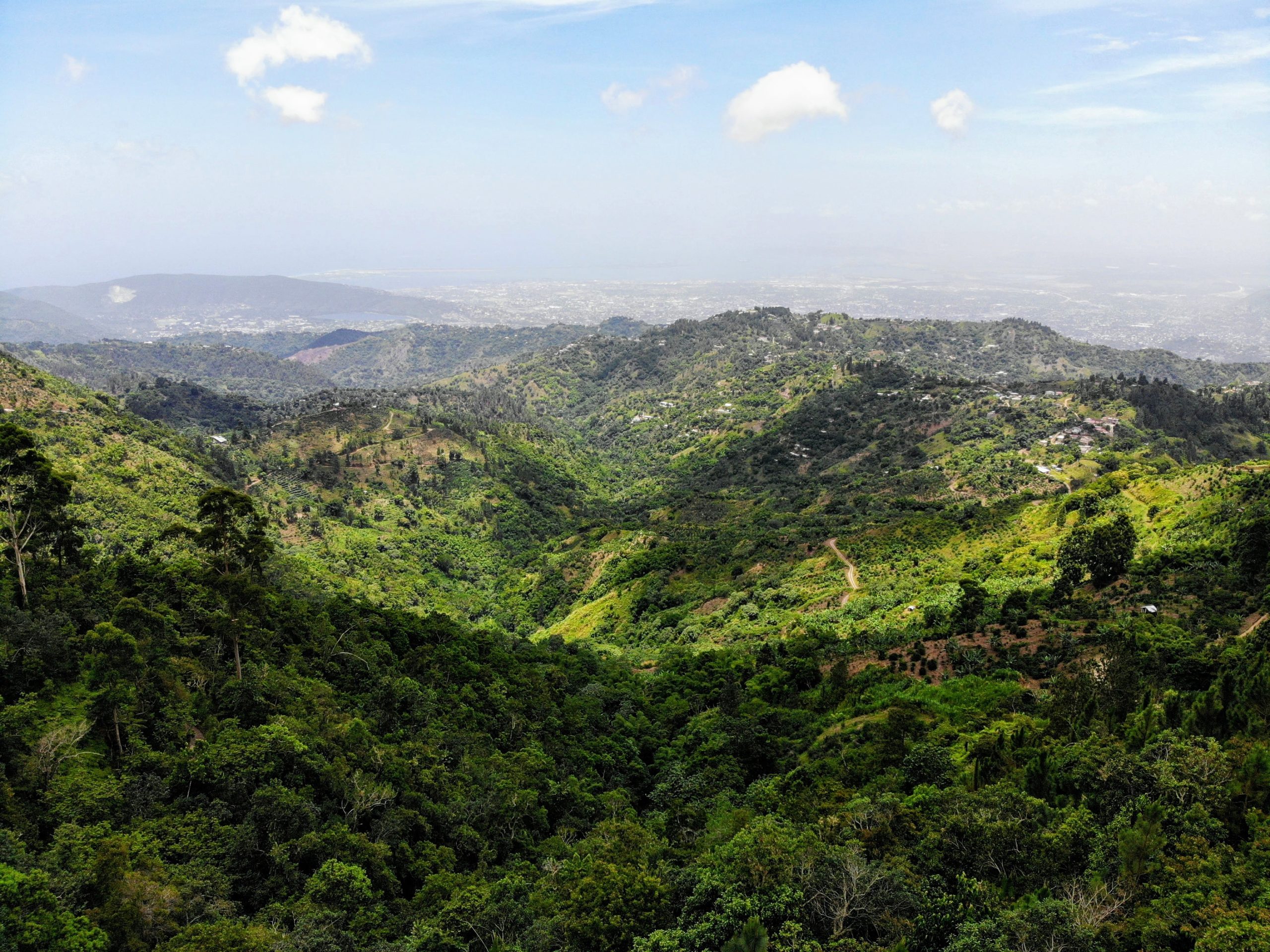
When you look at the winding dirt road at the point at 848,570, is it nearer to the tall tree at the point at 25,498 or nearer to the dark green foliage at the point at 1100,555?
the dark green foliage at the point at 1100,555

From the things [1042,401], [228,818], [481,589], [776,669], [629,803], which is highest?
[1042,401]

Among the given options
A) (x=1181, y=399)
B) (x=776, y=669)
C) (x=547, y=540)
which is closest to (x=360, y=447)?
(x=547, y=540)

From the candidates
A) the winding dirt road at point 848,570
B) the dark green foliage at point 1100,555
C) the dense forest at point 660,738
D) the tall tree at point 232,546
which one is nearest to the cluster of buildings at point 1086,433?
the dense forest at point 660,738

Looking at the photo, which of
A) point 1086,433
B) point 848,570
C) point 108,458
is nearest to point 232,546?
point 848,570

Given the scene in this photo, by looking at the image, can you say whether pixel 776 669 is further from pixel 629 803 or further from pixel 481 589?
pixel 481 589

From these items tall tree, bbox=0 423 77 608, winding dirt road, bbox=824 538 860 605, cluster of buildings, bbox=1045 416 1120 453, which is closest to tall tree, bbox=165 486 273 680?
tall tree, bbox=0 423 77 608

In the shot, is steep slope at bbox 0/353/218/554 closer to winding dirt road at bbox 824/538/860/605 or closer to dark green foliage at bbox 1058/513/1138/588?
winding dirt road at bbox 824/538/860/605
